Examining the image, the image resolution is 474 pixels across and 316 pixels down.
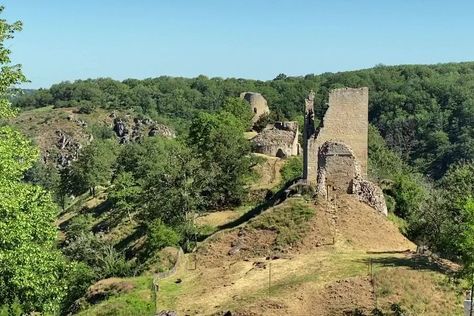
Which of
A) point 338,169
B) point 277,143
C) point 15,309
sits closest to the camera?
point 15,309

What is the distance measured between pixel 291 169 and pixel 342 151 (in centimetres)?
1754

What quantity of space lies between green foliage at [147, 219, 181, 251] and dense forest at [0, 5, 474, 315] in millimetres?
84

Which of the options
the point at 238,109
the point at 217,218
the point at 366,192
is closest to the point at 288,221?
the point at 366,192

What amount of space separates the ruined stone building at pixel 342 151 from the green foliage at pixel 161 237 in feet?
29.7

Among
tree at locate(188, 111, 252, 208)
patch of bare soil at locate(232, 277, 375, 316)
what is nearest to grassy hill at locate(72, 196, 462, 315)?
patch of bare soil at locate(232, 277, 375, 316)

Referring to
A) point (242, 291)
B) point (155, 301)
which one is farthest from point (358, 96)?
point (155, 301)

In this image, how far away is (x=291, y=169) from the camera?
55.2m

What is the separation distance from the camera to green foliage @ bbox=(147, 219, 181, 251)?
38688 millimetres

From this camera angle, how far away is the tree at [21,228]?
53.9 ft

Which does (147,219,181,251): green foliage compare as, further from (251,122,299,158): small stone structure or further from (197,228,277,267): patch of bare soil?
(251,122,299,158): small stone structure

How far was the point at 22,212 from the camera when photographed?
16969 millimetres

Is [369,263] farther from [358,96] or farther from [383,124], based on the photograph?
[383,124]

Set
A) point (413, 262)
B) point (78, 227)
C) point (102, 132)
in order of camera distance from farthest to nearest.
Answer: point (102, 132) < point (78, 227) < point (413, 262)

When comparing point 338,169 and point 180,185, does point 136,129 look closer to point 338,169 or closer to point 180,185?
point 180,185
